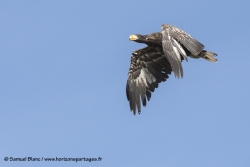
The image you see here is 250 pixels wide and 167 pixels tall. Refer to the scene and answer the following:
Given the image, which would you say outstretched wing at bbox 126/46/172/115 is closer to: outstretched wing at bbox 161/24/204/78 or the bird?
the bird

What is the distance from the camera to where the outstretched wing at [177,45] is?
2306 centimetres

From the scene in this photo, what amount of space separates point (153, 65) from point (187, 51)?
3086mm

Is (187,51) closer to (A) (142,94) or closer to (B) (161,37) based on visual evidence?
(B) (161,37)

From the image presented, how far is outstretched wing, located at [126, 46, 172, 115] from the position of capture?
26.7m

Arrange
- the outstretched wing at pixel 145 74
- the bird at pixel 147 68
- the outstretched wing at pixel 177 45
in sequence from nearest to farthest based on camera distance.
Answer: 1. the outstretched wing at pixel 177 45
2. the bird at pixel 147 68
3. the outstretched wing at pixel 145 74

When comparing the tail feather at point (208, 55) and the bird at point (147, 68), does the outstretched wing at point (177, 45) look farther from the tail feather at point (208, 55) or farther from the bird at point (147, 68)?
the tail feather at point (208, 55)

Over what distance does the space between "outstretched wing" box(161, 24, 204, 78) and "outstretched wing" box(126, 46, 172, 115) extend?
263cm

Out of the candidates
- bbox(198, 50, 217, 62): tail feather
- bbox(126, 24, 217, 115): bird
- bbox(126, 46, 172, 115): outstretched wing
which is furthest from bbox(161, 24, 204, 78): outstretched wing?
bbox(126, 46, 172, 115): outstretched wing

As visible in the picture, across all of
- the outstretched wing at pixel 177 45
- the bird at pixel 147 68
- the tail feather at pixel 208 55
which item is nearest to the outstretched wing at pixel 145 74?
the bird at pixel 147 68

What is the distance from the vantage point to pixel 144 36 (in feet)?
83.8

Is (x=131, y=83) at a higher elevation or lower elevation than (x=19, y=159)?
higher

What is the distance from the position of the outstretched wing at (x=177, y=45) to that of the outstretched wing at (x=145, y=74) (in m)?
2.63

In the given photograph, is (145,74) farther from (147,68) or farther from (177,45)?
(177,45)

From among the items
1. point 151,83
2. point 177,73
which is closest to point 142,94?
point 151,83
